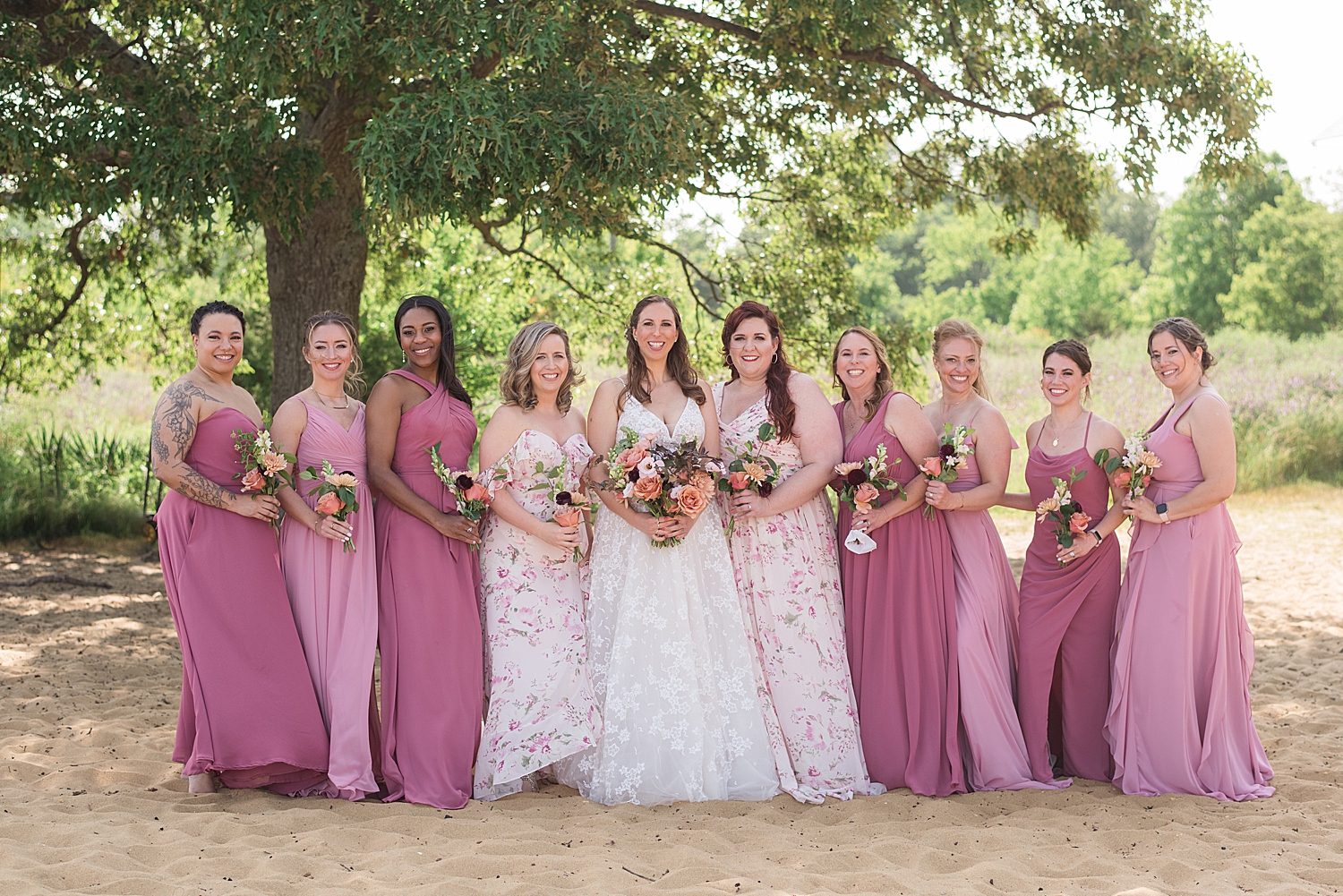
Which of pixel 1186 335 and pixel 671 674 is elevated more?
pixel 1186 335

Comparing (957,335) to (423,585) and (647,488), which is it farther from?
(423,585)

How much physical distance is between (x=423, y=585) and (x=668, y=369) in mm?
1607

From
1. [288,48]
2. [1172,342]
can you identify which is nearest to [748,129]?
[288,48]

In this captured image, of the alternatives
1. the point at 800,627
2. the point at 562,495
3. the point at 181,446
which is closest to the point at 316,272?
the point at 181,446

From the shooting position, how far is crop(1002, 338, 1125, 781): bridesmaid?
5430 millimetres

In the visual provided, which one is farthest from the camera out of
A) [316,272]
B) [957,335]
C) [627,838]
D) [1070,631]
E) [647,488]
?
[316,272]

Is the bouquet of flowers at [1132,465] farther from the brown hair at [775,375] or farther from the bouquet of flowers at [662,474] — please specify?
the bouquet of flowers at [662,474]

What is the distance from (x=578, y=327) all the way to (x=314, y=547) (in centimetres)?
859

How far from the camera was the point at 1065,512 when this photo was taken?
5305mm

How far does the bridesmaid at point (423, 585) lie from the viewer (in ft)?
17.0

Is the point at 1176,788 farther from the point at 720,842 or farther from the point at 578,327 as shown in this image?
the point at 578,327

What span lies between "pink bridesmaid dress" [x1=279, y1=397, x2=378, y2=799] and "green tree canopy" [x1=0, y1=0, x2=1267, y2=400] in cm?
178

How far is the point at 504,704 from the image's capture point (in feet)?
17.1

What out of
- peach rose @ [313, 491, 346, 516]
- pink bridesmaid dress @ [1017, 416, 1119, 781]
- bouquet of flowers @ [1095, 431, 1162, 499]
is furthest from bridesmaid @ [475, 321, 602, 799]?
bouquet of flowers @ [1095, 431, 1162, 499]
